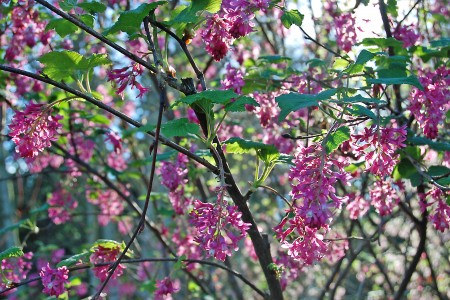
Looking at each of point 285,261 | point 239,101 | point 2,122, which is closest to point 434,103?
point 239,101

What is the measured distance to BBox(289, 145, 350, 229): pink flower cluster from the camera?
6.56 ft

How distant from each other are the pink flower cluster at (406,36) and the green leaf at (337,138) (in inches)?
71.7

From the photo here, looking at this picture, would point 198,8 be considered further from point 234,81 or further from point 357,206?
point 357,206

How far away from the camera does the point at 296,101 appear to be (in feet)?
6.89

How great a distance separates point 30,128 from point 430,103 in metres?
2.05

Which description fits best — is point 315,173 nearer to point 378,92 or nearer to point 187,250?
point 378,92

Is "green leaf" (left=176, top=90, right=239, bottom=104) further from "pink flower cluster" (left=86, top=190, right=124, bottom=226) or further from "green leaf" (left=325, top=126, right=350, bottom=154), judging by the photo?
"pink flower cluster" (left=86, top=190, right=124, bottom=226)

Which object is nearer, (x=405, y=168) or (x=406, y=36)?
(x=405, y=168)

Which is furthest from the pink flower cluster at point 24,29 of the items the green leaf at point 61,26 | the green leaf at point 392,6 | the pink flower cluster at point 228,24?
the green leaf at point 392,6

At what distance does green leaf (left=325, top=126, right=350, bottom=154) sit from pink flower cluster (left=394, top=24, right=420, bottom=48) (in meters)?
1.82

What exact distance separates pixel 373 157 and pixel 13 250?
187cm

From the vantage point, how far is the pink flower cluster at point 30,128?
99.3 inches

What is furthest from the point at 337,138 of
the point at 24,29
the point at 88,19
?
the point at 24,29

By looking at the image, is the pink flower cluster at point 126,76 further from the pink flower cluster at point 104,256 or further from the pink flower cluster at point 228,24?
the pink flower cluster at point 104,256
